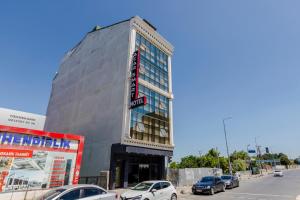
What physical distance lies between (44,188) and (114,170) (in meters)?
6.82

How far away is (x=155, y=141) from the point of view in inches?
933

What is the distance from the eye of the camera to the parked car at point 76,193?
823 centimetres

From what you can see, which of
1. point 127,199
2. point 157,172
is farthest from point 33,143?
point 157,172

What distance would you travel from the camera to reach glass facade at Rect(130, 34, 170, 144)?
72.9 feet

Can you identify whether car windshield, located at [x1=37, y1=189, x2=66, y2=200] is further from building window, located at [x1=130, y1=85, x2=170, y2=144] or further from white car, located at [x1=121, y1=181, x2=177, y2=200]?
building window, located at [x1=130, y1=85, x2=170, y2=144]

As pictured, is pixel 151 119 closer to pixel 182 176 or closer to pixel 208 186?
pixel 182 176

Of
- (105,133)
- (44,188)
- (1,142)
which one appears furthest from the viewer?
(105,133)

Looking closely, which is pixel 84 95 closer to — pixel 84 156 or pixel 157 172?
pixel 84 156

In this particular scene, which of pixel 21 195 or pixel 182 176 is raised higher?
pixel 182 176

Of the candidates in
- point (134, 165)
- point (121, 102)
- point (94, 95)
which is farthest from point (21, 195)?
point (94, 95)

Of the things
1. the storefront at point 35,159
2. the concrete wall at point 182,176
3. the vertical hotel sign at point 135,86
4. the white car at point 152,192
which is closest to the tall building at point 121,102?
the vertical hotel sign at point 135,86

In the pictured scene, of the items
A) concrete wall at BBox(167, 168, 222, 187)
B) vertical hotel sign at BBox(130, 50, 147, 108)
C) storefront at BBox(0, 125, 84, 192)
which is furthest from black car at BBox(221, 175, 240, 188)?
storefront at BBox(0, 125, 84, 192)

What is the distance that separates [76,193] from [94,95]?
661 inches

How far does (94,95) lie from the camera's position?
24422mm
